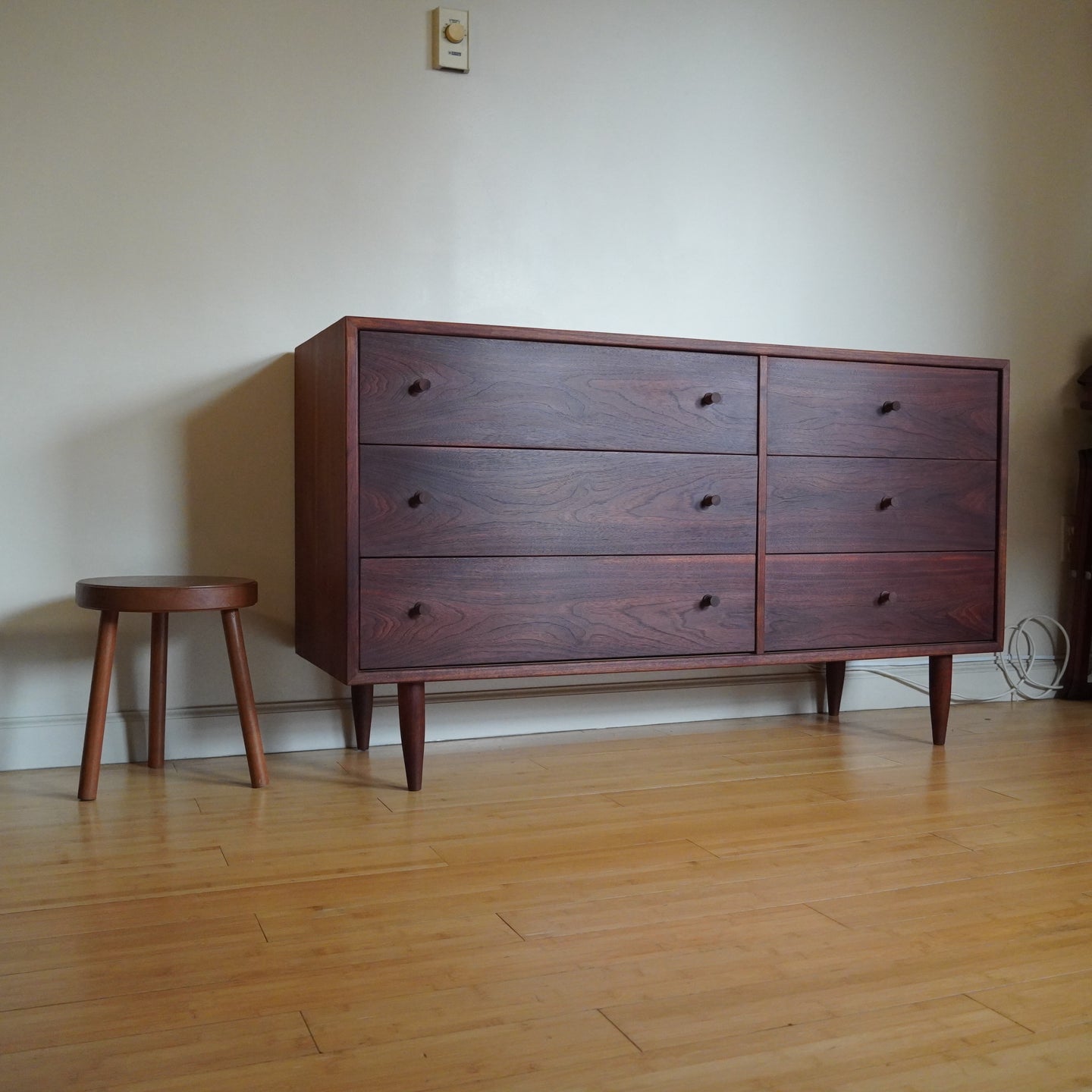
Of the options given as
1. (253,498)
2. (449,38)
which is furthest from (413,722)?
(449,38)

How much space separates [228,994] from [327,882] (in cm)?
34

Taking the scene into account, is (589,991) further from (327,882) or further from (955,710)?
(955,710)

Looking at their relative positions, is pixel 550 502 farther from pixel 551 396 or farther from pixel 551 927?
pixel 551 927

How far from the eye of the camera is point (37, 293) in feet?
6.60

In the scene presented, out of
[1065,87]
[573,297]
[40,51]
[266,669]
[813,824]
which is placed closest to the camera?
[813,824]

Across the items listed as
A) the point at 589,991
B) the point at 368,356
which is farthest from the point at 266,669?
the point at 589,991

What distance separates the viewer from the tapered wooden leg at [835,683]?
2598 mm

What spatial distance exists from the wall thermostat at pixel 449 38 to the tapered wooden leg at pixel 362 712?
129cm

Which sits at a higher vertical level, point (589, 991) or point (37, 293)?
point (37, 293)

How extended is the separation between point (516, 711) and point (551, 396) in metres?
0.78

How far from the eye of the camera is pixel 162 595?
1.76 meters

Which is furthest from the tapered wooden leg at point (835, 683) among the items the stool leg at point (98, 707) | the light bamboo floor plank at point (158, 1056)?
the light bamboo floor plank at point (158, 1056)

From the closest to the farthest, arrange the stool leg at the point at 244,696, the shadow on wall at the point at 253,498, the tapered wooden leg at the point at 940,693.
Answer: the stool leg at the point at 244,696, the shadow on wall at the point at 253,498, the tapered wooden leg at the point at 940,693

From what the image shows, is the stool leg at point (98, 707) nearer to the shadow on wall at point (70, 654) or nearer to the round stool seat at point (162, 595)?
the round stool seat at point (162, 595)
